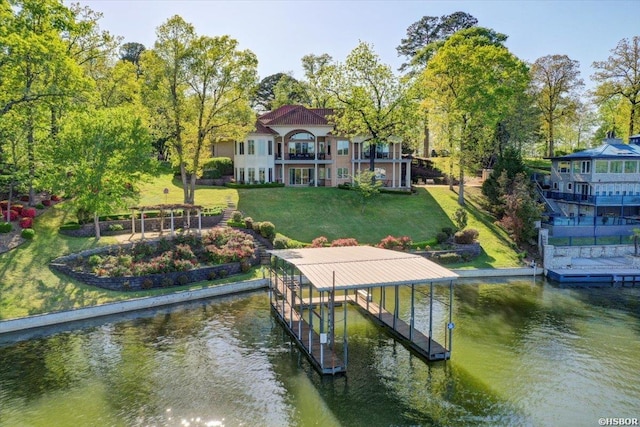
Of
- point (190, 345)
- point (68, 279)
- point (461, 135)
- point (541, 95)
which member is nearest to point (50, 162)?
point (68, 279)

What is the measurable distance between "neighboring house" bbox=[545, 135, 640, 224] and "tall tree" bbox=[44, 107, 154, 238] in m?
43.3

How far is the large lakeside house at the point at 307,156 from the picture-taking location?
5662 cm

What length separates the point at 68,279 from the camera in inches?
1153

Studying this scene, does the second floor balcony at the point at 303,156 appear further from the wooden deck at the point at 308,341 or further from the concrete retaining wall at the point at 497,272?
the wooden deck at the point at 308,341

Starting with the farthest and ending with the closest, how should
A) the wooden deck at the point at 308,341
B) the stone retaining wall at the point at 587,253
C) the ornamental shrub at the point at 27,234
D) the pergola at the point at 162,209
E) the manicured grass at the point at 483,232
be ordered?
the manicured grass at the point at 483,232 → the stone retaining wall at the point at 587,253 → the pergola at the point at 162,209 → the ornamental shrub at the point at 27,234 → the wooden deck at the point at 308,341

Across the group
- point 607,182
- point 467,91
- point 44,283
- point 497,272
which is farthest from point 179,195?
point 607,182

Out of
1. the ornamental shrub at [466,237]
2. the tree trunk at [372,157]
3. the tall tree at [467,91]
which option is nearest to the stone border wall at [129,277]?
the ornamental shrub at [466,237]

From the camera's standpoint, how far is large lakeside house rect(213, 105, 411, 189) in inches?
2229

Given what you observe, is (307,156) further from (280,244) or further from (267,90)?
(267,90)

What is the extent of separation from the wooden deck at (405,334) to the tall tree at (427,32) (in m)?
51.6

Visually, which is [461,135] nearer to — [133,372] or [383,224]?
[383,224]

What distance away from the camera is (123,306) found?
2694 centimetres

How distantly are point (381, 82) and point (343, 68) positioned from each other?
4.53 m

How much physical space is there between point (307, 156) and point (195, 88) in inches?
717
